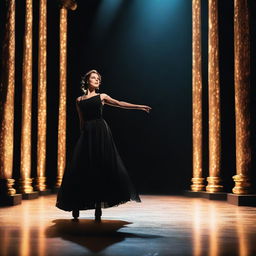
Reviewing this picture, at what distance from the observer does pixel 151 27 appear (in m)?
9.85

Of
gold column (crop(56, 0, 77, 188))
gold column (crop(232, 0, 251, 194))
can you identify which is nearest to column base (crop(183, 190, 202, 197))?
gold column (crop(232, 0, 251, 194))

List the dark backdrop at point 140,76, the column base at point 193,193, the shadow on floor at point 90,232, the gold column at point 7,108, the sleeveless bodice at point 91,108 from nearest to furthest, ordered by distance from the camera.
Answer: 1. the shadow on floor at point 90,232
2. the sleeveless bodice at point 91,108
3. the gold column at point 7,108
4. the column base at point 193,193
5. the dark backdrop at point 140,76

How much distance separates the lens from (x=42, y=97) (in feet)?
27.8

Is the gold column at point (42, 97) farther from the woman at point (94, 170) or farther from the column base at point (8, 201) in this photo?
the woman at point (94, 170)

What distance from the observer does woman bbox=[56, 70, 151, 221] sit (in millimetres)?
4000

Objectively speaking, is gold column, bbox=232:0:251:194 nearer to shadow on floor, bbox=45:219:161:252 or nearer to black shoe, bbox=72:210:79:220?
shadow on floor, bbox=45:219:161:252

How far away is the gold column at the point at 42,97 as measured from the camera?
8430 millimetres

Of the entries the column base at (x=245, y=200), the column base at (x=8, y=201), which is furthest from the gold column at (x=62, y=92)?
the column base at (x=245, y=200)

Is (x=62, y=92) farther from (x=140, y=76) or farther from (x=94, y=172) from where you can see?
(x=94, y=172)

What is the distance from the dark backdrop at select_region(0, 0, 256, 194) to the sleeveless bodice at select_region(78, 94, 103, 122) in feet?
16.7

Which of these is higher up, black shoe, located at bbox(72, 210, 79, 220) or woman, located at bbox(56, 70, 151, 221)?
woman, located at bbox(56, 70, 151, 221)

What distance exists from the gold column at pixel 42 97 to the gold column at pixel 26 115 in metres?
0.76

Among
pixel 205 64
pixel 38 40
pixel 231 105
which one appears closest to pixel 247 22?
pixel 231 105

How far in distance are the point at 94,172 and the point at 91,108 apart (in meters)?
0.58
